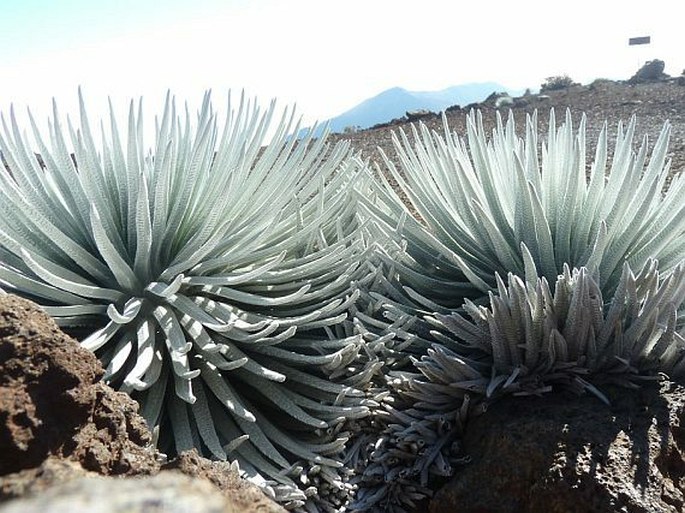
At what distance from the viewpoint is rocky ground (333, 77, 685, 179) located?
22.3ft

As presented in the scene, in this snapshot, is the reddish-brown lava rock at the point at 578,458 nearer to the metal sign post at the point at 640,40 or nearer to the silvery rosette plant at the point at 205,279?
the silvery rosette plant at the point at 205,279

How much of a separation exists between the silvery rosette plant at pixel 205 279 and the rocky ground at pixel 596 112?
11.7 feet

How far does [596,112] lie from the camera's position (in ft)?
27.7

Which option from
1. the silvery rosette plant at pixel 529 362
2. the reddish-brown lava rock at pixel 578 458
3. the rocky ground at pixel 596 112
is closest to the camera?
the reddish-brown lava rock at pixel 578 458

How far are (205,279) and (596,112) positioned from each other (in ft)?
23.8

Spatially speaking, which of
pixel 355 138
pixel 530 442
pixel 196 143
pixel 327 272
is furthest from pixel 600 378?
pixel 355 138

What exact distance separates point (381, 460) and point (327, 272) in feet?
2.08

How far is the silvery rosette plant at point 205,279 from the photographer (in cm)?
195

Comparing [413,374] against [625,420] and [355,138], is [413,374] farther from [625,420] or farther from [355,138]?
[355,138]

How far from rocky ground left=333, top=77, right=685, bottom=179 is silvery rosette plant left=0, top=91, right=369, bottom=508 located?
3.56m

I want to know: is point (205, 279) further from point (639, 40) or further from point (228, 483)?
point (639, 40)

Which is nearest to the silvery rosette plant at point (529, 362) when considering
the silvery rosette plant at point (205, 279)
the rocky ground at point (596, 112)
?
the silvery rosette plant at point (205, 279)

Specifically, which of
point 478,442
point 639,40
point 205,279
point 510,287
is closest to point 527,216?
point 510,287

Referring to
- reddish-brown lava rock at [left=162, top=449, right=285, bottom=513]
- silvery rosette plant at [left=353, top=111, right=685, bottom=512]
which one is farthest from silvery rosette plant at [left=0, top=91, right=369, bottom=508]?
reddish-brown lava rock at [left=162, top=449, right=285, bottom=513]
